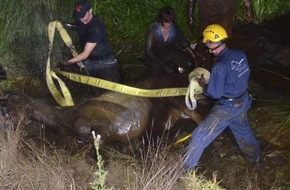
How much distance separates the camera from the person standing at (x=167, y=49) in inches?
359

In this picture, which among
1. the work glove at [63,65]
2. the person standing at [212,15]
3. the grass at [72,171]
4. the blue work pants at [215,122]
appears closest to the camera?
the grass at [72,171]

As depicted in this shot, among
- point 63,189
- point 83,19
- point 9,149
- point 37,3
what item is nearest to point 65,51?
point 37,3

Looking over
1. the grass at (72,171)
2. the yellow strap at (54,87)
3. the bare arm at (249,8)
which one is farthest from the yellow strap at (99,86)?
the bare arm at (249,8)

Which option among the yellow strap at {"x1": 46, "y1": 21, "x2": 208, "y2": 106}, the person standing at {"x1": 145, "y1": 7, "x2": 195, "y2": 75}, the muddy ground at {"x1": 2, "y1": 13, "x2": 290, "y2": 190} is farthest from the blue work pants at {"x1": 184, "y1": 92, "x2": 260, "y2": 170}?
the person standing at {"x1": 145, "y1": 7, "x2": 195, "y2": 75}

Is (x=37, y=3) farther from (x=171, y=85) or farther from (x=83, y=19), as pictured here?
(x=171, y=85)

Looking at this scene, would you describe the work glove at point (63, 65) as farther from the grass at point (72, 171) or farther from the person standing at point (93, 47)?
the grass at point (72, 171)

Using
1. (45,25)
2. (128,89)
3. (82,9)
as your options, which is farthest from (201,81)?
(45,25)

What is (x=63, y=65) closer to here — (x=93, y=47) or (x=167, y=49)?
(x=93, y=47)

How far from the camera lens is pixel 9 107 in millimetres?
7793

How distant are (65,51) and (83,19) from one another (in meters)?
2.48

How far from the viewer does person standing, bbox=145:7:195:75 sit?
911 centimetres

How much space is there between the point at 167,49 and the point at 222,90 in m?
3.04

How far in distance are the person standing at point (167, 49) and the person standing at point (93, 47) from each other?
28.9 inches

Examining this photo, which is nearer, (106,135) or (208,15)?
(106,135)
